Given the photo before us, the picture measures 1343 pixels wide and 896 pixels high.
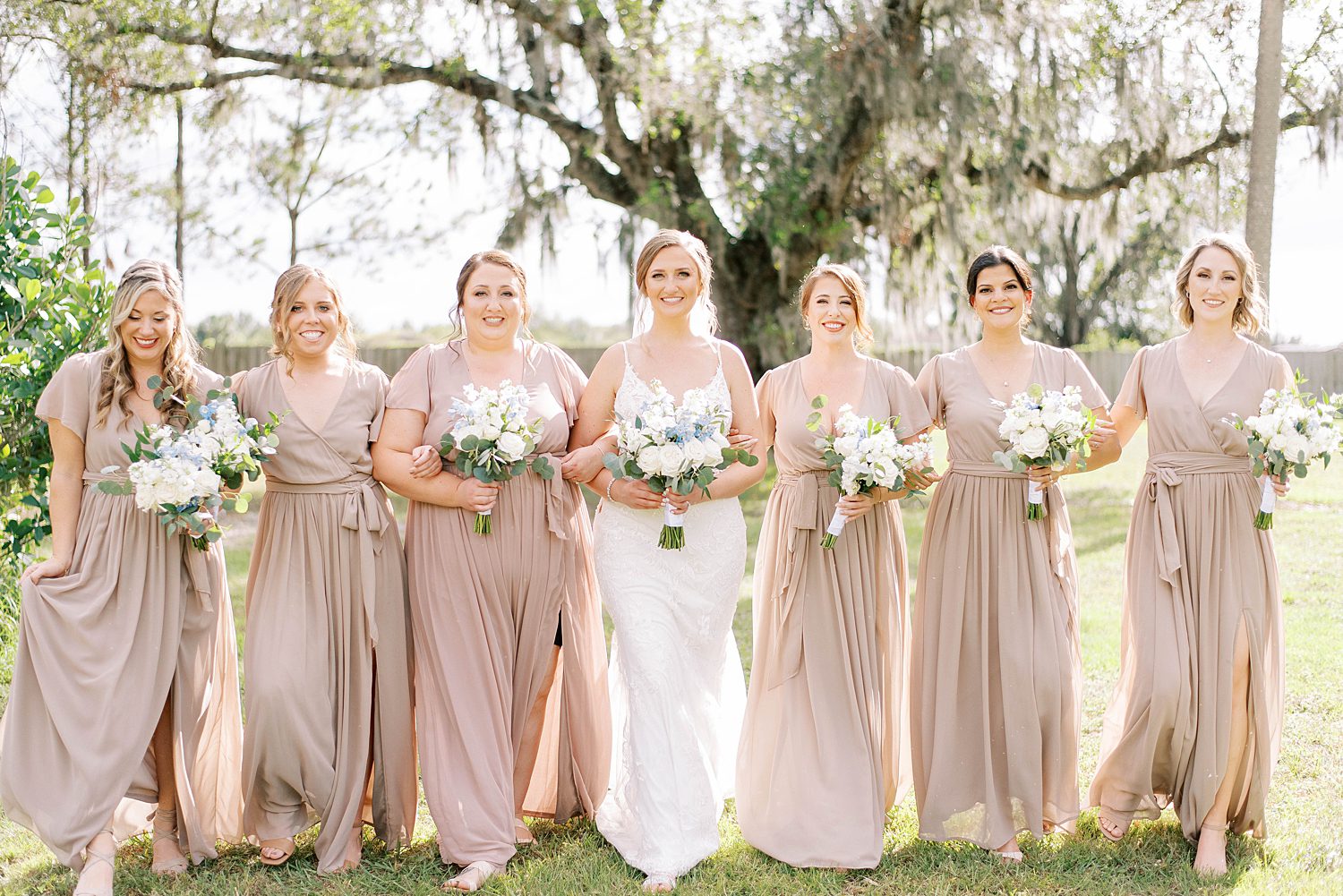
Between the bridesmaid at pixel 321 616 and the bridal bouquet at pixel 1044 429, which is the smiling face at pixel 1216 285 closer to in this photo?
the bridal bouquet at pixel 1044 429

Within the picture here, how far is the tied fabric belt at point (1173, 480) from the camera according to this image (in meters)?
4.76

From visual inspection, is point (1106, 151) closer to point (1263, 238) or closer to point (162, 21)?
point (1263, 238)

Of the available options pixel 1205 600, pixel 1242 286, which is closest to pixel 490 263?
pixel 1242 286

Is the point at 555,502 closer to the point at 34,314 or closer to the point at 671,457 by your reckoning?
the point at 671,457

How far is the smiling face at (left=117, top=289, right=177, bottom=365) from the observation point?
4559mm

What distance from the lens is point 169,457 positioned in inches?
167

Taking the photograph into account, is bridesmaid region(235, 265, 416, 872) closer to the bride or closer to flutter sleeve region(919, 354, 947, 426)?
Result: the bride

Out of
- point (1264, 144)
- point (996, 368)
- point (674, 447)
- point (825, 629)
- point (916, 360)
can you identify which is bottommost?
point (825, 629)

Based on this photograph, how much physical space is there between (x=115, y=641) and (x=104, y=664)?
9 cm

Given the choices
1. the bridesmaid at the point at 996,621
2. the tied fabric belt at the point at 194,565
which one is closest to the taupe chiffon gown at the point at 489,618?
the tied fabric belt at the point at 194,565

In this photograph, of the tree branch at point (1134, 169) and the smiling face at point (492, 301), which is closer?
the smiling face at point (492, 301)

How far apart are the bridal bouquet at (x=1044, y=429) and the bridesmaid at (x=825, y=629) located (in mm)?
454

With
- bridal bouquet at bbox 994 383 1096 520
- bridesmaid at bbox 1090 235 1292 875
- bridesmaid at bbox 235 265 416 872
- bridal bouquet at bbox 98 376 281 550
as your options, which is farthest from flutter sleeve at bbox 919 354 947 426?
bridal bouquet at bbox 98 376 281 550

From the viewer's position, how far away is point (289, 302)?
4.66 meters
